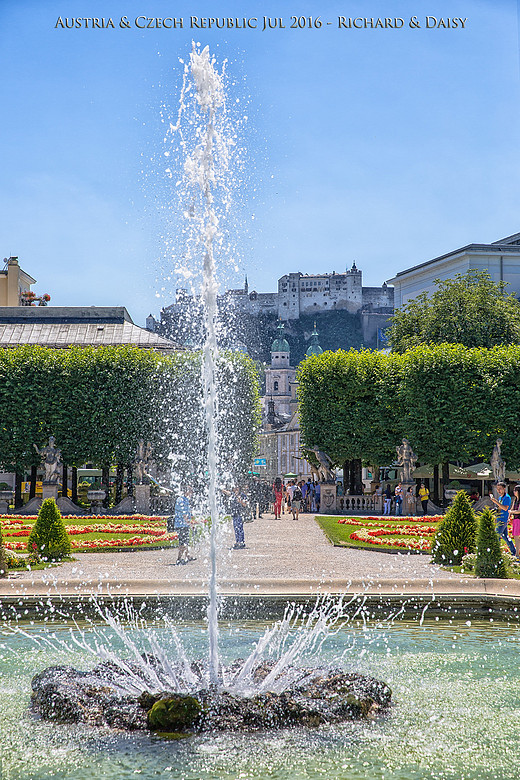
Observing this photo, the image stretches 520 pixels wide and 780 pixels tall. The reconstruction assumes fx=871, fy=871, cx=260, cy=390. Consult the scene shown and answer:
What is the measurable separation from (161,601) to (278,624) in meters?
1.74

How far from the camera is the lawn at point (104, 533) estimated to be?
21.7 meters

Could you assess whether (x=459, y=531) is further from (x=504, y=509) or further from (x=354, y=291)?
(x=354, y=291)

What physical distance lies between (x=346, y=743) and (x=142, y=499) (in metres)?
33.8

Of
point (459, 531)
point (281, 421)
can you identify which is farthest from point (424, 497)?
point (281, 421)

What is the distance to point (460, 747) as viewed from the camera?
6.91 metres

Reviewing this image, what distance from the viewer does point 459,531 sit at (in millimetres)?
16734

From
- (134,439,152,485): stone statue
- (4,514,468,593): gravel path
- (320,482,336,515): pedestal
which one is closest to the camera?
(4,514,468,593): gravel path

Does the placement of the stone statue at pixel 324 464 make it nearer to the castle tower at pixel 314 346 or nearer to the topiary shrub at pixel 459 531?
the topiary shrub at pixel 459 531

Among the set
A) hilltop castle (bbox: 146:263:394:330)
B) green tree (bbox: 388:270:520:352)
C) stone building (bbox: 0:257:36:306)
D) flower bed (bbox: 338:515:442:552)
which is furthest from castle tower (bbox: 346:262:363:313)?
flower bed (bbox: 338:515:442:552)

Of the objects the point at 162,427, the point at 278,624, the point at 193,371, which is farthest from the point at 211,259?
the point at 162,427

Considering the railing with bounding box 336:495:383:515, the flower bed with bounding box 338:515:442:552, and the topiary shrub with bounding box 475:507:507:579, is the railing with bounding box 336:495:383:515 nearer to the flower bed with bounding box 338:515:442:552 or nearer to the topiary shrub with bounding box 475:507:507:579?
the flower bed with bounding box 338:515:442:552

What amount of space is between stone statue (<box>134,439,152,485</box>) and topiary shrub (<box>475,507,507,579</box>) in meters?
27.9

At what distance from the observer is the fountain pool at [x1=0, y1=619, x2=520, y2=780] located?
6.44m

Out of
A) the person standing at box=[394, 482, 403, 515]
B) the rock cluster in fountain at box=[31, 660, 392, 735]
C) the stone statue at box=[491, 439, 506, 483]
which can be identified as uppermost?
the stone statue at box=[491, 439, 506, 483]
